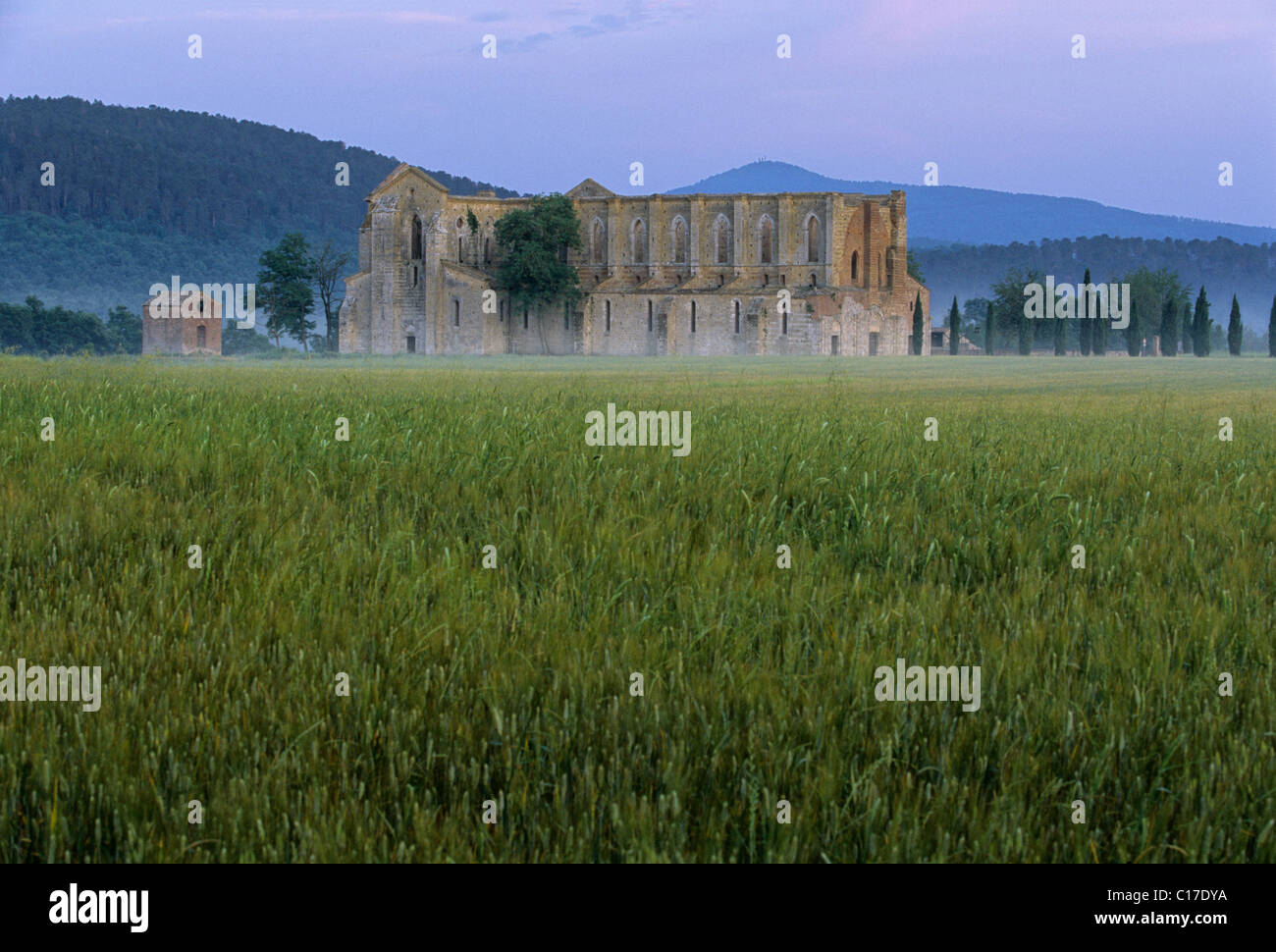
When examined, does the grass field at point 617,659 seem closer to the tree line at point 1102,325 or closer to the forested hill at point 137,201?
the tree line at point 1102,325

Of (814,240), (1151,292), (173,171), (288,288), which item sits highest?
(173,171)

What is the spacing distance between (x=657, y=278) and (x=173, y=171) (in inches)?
3879

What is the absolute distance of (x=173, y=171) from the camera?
163125 millimetres

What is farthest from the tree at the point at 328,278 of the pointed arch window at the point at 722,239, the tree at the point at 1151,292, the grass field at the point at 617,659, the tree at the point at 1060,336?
the grass field at the point at 617,659

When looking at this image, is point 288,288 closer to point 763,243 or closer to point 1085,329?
point 763,243

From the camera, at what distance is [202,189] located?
533ft

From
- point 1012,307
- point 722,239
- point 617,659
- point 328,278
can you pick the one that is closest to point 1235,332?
point 1012,307

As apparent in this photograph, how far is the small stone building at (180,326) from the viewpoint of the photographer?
4232 inches

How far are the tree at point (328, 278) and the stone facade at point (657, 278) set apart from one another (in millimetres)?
2246

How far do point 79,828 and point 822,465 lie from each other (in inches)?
256

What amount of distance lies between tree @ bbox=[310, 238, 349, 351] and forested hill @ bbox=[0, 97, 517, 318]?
45.0m

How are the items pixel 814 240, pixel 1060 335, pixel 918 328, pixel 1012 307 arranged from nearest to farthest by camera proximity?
pixel 814 240
pixel 918 328
pixel 1060 335
pixel 1012 307

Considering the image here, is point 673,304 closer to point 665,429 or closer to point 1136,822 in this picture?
point 665,429
